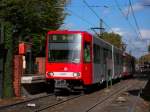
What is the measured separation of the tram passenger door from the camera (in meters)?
Result: 28.4

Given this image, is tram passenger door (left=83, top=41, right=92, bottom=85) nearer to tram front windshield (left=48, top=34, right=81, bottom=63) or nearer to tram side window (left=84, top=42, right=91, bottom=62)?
tram side window (left=84, top=42, right=91, bottom=62)

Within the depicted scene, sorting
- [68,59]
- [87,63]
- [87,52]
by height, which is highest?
[87,52]

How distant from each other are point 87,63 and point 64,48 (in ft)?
5.71

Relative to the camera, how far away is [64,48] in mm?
28016

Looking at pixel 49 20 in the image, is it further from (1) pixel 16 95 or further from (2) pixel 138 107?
(2) pixel 138 107

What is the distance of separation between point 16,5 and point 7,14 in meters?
1.30

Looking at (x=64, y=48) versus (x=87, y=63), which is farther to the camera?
(x=87, y=63)

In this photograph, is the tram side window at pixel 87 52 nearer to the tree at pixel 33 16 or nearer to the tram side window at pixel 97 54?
the tram side window at pixel 97 54

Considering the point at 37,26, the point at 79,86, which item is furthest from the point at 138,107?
the point at 37,26

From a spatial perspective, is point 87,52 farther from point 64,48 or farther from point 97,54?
point 97,54

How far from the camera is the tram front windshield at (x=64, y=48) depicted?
1101 inches

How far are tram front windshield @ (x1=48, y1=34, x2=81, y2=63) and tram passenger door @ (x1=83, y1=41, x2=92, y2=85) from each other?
0.58 m

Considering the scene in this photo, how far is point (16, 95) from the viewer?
27.1 metres

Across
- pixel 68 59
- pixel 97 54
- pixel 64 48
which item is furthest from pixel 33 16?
pixel 68 59
